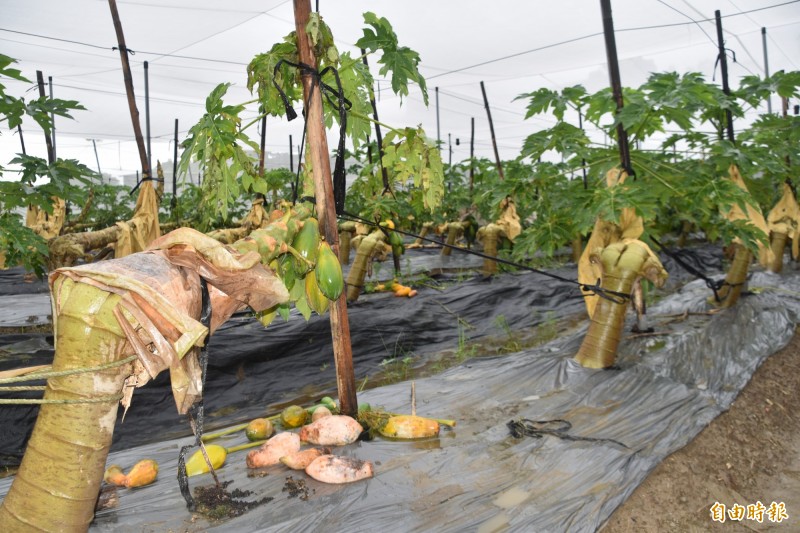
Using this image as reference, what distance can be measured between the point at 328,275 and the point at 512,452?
1171 millimetres

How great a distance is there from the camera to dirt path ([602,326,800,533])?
231cm

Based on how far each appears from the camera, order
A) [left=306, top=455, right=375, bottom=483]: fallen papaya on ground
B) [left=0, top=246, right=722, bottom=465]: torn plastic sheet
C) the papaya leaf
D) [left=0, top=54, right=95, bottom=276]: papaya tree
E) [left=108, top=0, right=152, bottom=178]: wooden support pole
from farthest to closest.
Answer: [left=108, top=0, right=152, bottom=178]: wooden support pole → [left=0, top=54, right=95, bottom=276]: papaya tree → [left=0, top=246, right=722, bottom=465]: torn plastic sheet → the papaya leaf → [left=306, top=455, right=375, bottom=483]: fallen papaya on ground

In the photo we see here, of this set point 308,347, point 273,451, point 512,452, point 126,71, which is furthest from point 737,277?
point 126,71

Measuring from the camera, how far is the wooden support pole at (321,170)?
2.38m

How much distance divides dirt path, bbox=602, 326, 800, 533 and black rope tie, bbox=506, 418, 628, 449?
0.98ft

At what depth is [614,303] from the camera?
3.62 metres

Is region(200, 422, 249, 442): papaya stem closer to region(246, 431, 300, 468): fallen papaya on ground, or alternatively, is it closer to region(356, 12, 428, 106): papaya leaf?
region(246, 431, 300, 468): fallen papaya on ground

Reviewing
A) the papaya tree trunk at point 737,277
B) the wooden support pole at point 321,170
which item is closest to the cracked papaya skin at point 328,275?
the wooden support pole at point 321,170

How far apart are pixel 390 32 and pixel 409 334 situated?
10.9 feet

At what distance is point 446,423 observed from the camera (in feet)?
8.84

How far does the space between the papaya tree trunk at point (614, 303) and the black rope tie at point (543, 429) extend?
35.6 inches

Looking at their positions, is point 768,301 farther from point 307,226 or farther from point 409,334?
point 307,226

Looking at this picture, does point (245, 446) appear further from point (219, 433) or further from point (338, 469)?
point (338, 469)

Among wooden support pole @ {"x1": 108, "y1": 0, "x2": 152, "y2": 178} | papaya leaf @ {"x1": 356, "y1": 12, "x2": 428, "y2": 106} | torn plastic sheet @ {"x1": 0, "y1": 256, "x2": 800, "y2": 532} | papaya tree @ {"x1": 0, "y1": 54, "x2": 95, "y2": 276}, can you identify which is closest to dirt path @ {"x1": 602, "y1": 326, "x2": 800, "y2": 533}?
torn plastic sheet @ {"x1": 0, "y1": 256, "x2": 800, "y2": 532}
